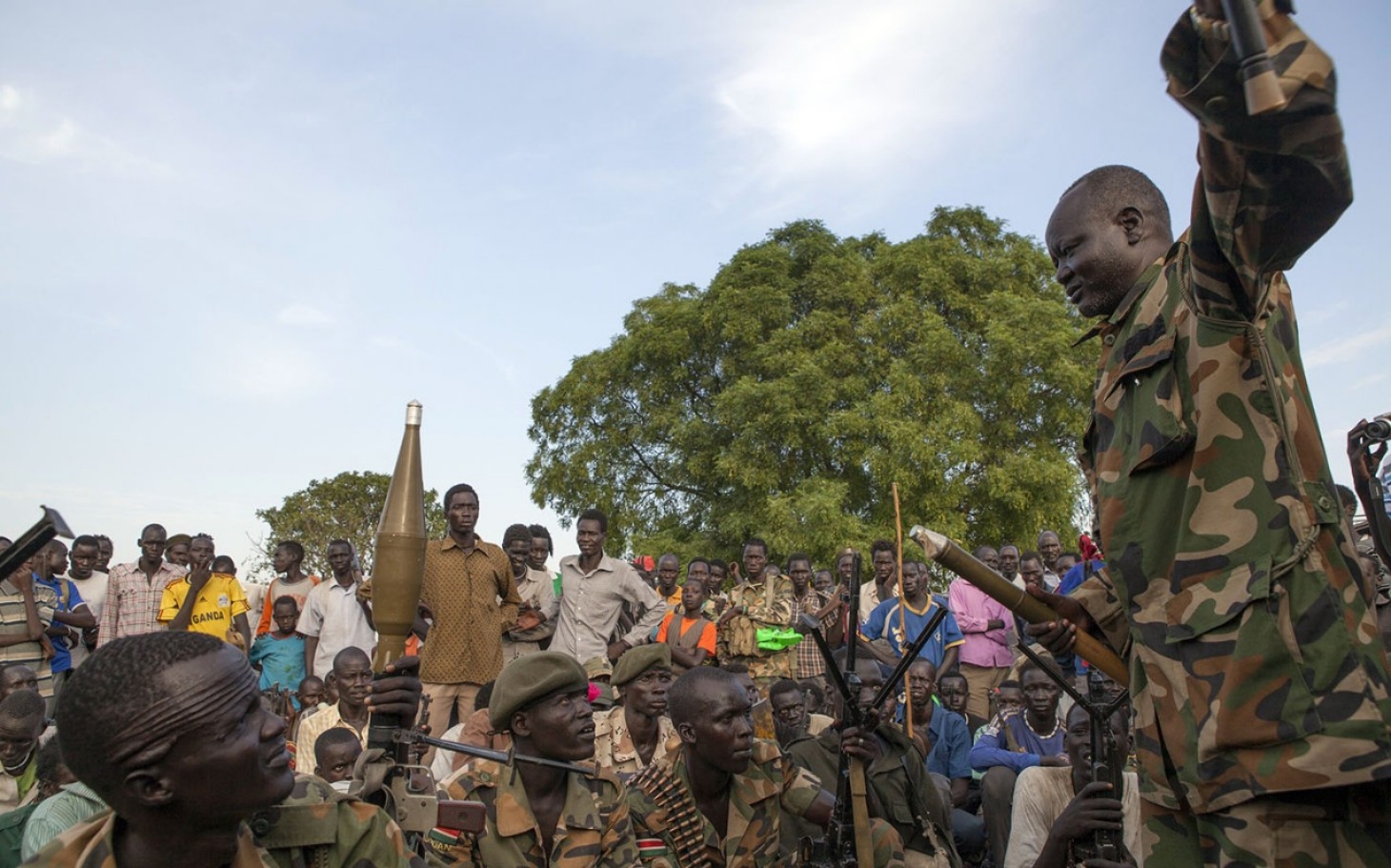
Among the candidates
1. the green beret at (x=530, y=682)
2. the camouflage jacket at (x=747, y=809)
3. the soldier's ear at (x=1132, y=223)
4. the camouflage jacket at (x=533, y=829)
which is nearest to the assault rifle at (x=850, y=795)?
the camouflage jacket at (x=747, y=809)

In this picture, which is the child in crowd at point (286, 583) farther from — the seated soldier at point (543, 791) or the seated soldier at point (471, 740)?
the seated soldier at point (543, 791)

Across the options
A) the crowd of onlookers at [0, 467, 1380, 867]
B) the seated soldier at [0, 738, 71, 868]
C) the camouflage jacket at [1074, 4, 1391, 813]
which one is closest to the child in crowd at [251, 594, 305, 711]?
the crowd of onlookers at [0, 467, 1380, 867]

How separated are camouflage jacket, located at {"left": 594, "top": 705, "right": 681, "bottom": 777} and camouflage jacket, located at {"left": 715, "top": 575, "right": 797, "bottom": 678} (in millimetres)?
3140

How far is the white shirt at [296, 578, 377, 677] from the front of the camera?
31.4 feet

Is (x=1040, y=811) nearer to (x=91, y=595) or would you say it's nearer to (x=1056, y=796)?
(x=1056, y=796)

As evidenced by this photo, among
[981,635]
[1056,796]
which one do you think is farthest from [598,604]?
[1056,796]

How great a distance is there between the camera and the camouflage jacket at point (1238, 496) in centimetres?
198

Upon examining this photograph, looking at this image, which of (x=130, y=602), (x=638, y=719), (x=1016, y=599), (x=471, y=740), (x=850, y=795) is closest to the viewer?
(x=1016, y=599)

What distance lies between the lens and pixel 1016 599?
3023mm

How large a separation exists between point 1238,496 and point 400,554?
202 centimetres

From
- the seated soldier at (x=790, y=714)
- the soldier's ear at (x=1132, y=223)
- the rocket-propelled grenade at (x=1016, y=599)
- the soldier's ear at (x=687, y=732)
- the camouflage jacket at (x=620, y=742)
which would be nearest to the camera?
the soldier's ear at (x=1132, y=223)

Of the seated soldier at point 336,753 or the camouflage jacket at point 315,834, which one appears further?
the seated soldier at point 336,753

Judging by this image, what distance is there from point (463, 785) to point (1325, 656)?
11.6 feet

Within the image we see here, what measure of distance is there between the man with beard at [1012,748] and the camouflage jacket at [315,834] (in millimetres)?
5160
